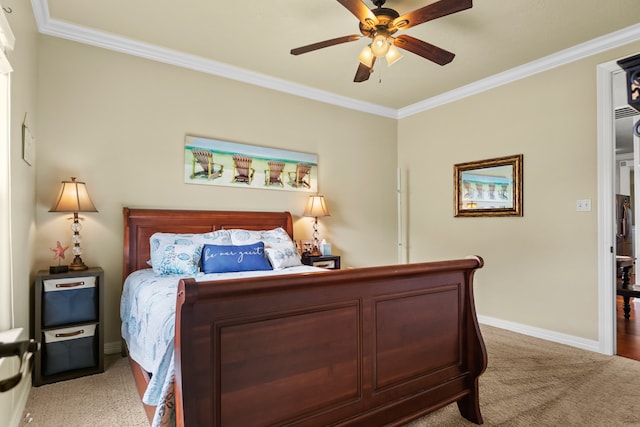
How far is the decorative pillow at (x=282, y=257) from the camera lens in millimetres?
3256

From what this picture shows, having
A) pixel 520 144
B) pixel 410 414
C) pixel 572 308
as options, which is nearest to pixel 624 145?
pixel 520 144

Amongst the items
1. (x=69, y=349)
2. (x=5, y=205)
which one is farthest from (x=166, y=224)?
(x=5, y=205)

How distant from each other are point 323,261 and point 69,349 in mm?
2363

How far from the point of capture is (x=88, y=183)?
312 centimetres

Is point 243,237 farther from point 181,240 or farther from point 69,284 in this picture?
point 69,284

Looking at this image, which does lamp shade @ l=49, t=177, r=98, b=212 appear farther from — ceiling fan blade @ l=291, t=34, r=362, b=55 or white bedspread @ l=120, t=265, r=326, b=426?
ceiling fan blade @ l=291, t=34, r=362, b=55

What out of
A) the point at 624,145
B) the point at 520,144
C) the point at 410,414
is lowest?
the point at 410,414

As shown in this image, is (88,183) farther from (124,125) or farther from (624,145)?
(624,145)

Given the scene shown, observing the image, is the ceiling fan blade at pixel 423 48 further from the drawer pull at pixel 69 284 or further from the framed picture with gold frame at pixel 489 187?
the drawer pull at pixel 69 284

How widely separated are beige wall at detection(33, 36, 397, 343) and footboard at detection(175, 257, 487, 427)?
7.55 feet

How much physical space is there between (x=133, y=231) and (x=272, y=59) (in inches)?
81.3

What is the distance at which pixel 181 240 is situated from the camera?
10.3 feet

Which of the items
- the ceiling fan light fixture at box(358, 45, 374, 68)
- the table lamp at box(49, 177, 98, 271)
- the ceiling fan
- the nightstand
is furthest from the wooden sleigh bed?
the nightstand

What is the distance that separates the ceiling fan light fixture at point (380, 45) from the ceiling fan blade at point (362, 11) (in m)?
0.09
